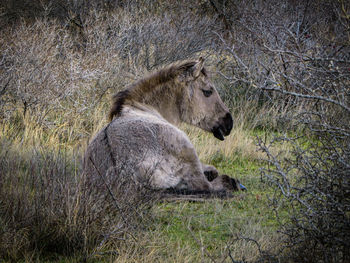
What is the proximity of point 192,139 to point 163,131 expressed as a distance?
9.97ft

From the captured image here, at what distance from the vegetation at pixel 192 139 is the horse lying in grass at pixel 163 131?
294 mm

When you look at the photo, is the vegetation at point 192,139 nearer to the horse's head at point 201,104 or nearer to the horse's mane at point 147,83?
the horse's head at point 201,104

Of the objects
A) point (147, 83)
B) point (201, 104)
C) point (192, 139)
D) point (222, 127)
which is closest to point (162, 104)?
point (147, 83)

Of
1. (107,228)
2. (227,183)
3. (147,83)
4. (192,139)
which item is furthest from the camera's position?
(192,139)

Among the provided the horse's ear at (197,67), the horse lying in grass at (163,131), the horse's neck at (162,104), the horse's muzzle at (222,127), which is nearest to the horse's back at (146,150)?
the horse lying in grass at (163,131)

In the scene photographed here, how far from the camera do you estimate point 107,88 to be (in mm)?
9609

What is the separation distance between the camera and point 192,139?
8570 millimetres

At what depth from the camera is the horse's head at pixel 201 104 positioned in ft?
22.8

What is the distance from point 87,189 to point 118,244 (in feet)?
1.75

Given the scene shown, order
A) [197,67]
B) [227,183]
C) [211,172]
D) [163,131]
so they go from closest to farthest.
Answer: [163,131]
[227,183]
[211,172]
[197,67]

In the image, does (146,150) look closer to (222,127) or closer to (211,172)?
(211,172)

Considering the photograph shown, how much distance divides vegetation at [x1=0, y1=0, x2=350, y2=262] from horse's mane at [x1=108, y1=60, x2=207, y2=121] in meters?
0.76

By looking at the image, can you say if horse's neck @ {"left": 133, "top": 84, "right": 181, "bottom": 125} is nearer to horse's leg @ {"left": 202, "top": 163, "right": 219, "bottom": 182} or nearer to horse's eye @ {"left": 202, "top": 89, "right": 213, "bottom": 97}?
horse's eye @ {"left": 202, "top": 89, "right": 213, "bottom": 97}

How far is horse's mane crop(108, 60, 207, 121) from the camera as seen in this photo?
6.41 meters
